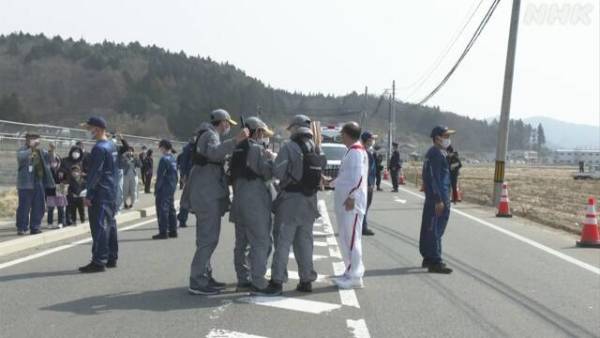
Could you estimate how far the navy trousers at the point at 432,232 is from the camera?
888 centimetres

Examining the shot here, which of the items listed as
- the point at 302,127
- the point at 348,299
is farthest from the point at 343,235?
the point at 302,127

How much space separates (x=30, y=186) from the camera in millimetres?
11719

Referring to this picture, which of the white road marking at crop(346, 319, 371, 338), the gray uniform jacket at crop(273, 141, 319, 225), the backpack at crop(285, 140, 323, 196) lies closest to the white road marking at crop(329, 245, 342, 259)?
the gray uniform jacket at crop(273, 141, 319, 225)

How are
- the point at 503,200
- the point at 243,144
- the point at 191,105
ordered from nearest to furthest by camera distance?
the point at 243,144 < the point at 503,200 < the point at 191,105

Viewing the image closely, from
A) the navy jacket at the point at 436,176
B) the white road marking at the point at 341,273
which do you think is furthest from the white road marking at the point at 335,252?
the navy jacket at the point at 436,176

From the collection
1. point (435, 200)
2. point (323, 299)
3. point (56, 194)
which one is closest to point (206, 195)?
point (323, 299)

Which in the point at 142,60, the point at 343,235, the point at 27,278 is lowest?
the point at 27,278

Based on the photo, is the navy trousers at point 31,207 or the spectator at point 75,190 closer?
the navy trousers at point 31,207

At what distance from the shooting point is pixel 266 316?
6.21 meters

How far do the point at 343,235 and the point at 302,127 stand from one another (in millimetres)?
A: 1457

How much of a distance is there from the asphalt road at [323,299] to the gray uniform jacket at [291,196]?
0.89 metres

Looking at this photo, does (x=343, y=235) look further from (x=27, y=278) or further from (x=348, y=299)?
(x=27, y=278)

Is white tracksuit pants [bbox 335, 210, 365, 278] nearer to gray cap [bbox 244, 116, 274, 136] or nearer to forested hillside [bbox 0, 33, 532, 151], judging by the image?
gray cap [bbox 244, 116, 274, 136]

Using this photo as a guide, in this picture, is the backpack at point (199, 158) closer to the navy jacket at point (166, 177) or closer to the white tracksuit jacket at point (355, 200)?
the white tracksuit jacket at point (355, 200)
